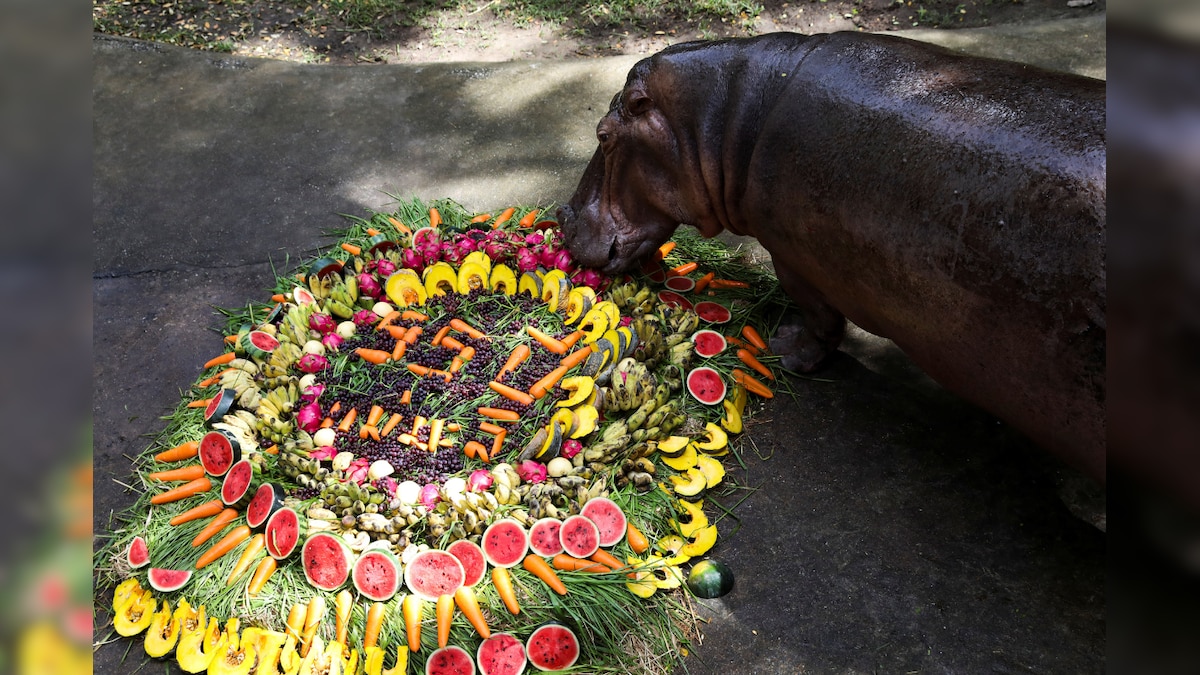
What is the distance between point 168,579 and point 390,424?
1181mm

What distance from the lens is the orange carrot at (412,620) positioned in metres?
3.73

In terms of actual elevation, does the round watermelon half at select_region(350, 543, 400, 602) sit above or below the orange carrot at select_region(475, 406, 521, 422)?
below

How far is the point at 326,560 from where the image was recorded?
13.0 ft

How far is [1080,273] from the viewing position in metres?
3.03

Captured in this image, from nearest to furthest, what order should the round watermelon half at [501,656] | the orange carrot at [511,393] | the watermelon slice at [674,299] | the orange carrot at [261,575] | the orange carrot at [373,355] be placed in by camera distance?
the round watermelon half at [501,656], the orange carrot at [261,575], the orange carrot at [511,393], the orange carrot at [373,355], the watermelon slice at [674,299]

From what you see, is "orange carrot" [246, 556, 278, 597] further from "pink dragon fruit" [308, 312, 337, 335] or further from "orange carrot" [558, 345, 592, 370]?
"orange carrot" [558, 345, 592, 370]

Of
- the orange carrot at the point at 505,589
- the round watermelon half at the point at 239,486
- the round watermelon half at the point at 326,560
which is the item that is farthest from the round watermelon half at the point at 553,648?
the round watermelon half at the point at 239,486

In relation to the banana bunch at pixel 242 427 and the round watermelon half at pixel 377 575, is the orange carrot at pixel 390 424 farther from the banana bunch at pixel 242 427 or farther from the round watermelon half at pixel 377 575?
the round watermelon half at pixel 377 575

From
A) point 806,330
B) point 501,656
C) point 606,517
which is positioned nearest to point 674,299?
point 806,330

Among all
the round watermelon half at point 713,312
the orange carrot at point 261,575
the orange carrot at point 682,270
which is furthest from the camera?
the orange carrot at point 682,270

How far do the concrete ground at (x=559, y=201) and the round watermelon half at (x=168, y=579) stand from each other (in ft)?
0.85

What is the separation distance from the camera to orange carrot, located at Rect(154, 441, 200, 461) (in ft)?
14.9

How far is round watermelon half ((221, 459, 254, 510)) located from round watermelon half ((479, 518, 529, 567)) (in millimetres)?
1121

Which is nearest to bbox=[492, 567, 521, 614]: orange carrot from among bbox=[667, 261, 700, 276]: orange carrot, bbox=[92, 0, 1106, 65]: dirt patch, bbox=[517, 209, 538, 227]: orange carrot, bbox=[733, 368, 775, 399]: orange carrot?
bbox=[733, 368, 775, 399]: orange carrot
